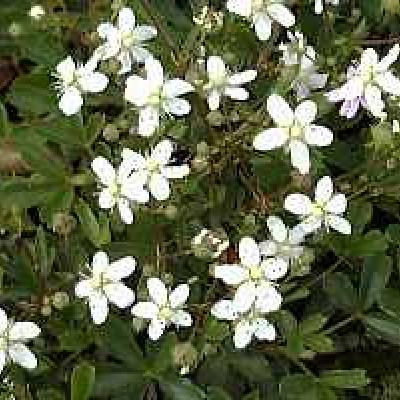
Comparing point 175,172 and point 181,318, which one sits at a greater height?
point 175,172

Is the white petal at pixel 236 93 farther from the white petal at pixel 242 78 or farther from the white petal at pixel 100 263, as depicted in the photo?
the white petal at pixel 100 263

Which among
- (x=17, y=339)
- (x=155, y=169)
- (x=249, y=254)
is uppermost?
(x=155, y=169)

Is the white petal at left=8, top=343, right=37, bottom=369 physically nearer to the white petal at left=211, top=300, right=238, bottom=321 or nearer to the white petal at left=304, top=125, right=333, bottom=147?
the white petal at left=211, top=300, right=238, bottom=321

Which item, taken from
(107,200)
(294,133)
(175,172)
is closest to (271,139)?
(294,133)

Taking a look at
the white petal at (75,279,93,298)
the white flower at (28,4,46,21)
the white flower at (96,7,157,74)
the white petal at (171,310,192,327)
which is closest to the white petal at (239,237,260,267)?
the white petal at (171,310,192,327)

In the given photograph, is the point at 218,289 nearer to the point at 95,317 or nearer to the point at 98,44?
the point at 95,317

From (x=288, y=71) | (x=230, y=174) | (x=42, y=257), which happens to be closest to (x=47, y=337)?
(x=42, y=257)

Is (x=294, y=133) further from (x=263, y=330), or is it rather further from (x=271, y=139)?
(x=263, y=330)
